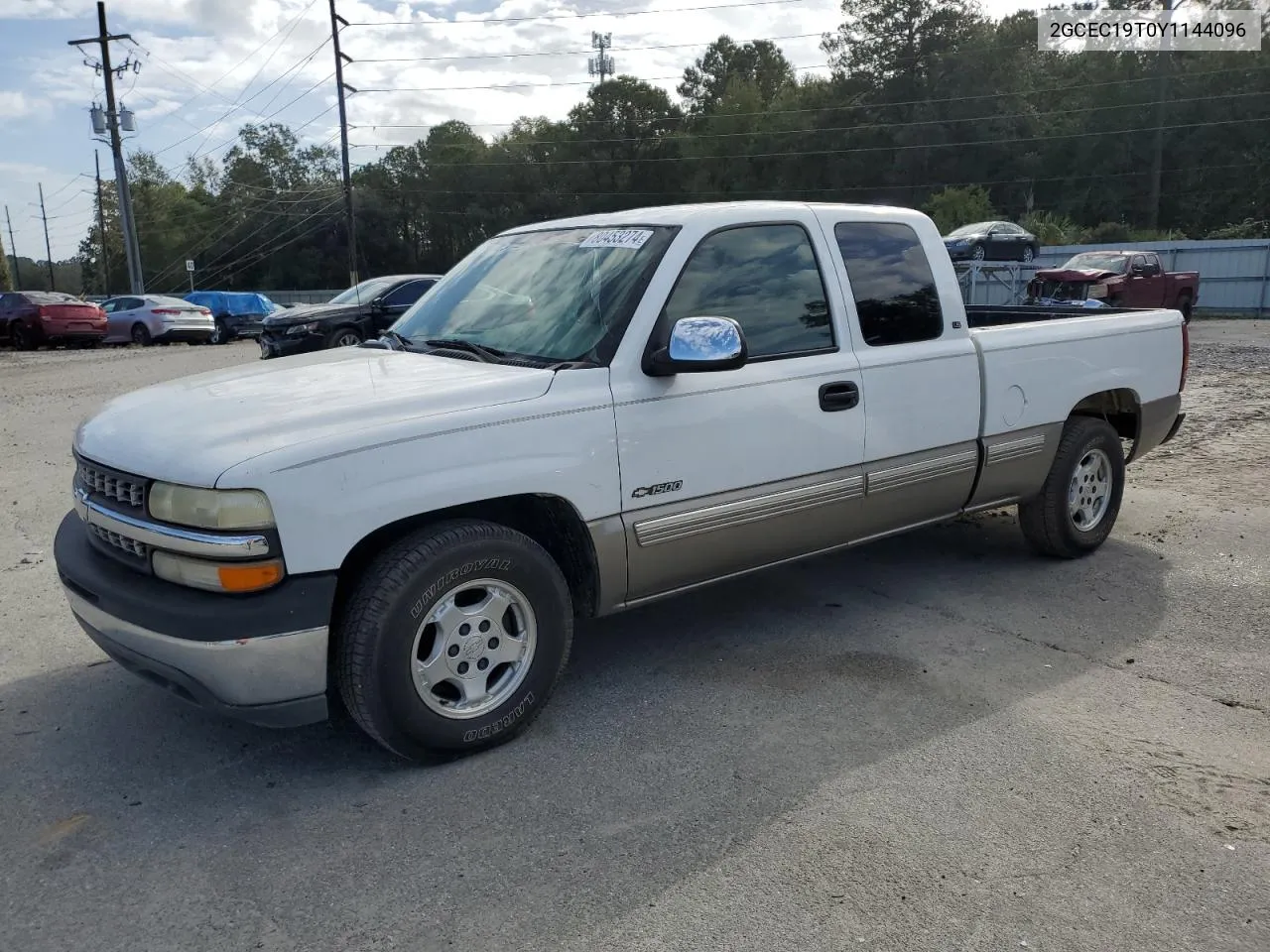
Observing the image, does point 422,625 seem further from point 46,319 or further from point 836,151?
point 836,151

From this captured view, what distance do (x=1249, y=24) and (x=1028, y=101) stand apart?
36.4 ft

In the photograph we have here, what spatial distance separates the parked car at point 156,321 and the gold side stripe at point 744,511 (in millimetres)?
25486

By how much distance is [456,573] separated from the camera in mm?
3334

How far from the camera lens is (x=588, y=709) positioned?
155 inches

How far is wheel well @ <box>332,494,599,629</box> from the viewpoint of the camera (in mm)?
3354

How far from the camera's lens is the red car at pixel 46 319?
24484 mm

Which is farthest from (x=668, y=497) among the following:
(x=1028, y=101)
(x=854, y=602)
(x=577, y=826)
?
Answer: (x=1028, y=101)

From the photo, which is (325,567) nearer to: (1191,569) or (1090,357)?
(1090,357)

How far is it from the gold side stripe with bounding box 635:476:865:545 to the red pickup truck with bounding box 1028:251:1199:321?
17.2m

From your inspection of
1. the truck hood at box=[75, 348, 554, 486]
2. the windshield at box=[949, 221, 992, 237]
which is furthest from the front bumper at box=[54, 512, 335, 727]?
the windshield at box=[949, 221, 992, 237]

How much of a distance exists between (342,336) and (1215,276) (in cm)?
2451

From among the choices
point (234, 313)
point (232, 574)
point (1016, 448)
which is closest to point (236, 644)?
point (232, 574)

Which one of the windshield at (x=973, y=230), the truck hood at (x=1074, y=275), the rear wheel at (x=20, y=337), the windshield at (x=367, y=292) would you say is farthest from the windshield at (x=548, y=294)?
the windshield at (x=973, y=230)

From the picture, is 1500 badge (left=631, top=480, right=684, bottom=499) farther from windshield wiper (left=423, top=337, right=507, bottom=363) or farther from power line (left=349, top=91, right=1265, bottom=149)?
power line (left=349, top=91, right=1265, bottom=149)
